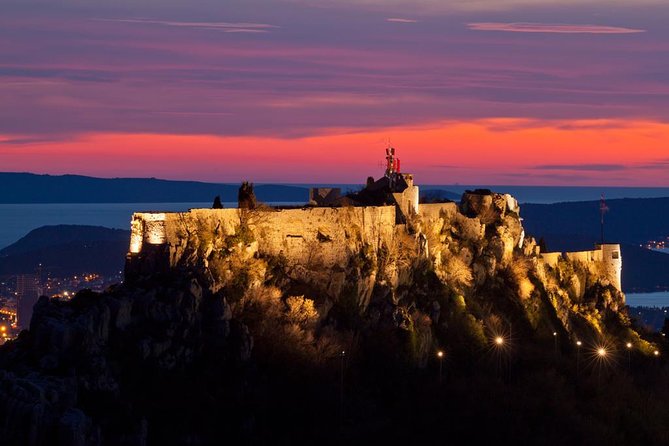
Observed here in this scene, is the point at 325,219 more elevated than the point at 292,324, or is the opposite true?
the point at 325,219

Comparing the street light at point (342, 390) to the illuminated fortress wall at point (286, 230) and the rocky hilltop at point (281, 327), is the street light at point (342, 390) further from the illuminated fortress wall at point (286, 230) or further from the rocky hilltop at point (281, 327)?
the illuminated fortress wall at point (286, 230)

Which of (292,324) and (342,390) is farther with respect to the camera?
(292,324)

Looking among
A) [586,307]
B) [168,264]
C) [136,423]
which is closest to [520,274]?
[586,307]

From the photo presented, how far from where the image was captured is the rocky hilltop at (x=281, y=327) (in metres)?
84.9

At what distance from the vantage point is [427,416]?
98562mm

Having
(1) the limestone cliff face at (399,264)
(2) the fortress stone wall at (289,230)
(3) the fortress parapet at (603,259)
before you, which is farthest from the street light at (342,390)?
(3) the fortress parapet at (603,259)

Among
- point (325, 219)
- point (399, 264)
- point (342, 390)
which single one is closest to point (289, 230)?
point (325, 219)

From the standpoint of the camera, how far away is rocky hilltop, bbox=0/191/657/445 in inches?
3344

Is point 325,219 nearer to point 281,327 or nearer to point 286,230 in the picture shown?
point 286,230

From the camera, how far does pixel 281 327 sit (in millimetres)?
99438

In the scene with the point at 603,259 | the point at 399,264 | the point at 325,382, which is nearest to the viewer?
the point at 325,382

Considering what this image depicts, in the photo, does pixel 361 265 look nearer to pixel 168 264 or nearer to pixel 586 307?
pixel 168 264

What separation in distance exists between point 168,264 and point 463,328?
23269 mm

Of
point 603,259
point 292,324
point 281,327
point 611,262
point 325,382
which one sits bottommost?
point 325,382
